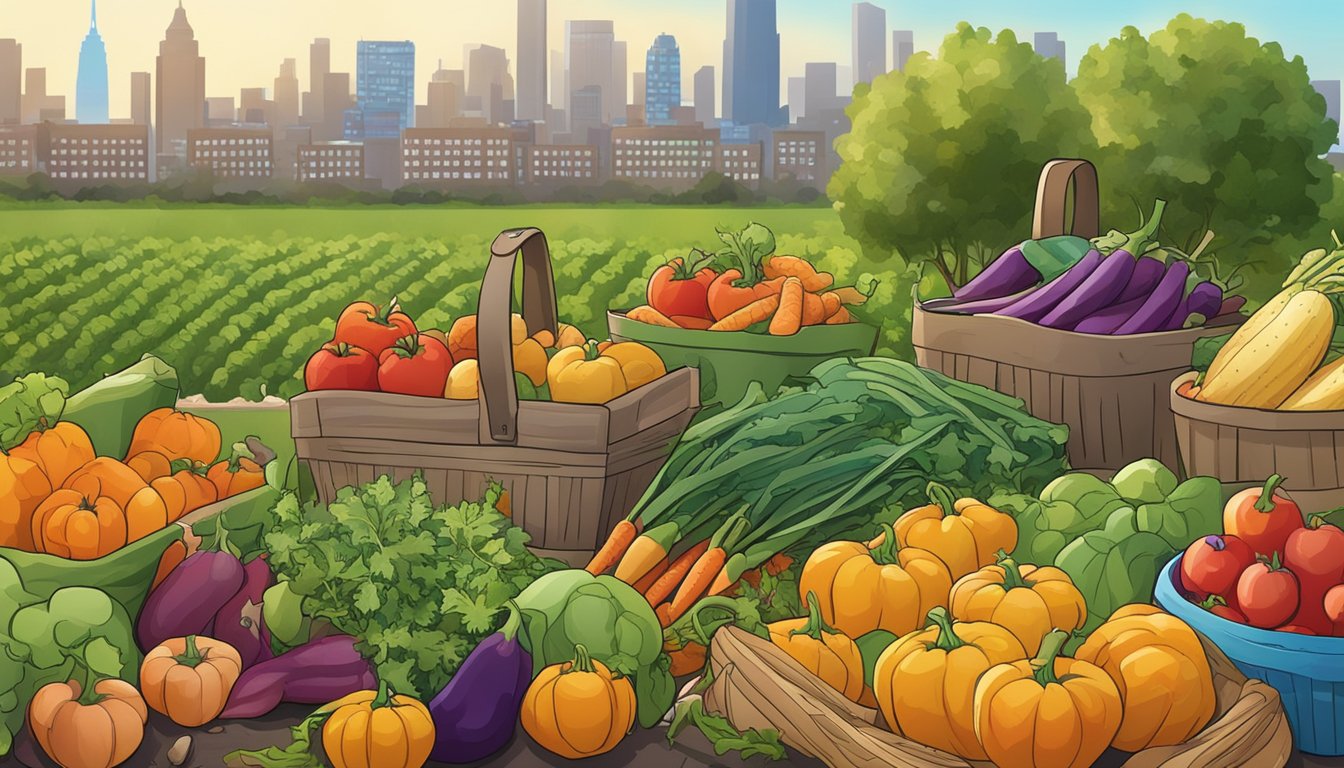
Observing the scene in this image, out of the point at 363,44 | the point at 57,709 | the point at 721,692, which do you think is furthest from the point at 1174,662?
the point at 363,44

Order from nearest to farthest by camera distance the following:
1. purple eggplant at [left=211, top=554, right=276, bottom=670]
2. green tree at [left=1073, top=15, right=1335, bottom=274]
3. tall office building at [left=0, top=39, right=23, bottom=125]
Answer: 1. purple eggplant at [left=211, top=554, right=276, bottom=670]
2. green tree at [left=1073, top=15, right=1335, bottom=274]
3. tall office building at [left=0, top=39, right=23, bottom=125]

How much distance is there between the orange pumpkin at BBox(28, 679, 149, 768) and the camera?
2.52m

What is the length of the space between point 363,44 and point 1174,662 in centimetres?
3331

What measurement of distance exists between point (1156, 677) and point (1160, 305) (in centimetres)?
170

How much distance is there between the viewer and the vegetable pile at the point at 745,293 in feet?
12.7

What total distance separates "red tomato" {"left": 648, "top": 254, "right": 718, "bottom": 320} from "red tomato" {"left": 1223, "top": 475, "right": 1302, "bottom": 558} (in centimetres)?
182

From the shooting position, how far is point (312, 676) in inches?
107

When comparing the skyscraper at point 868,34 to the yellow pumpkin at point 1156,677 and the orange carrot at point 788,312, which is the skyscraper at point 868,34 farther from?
the yellow pumpkin at point 1156,677

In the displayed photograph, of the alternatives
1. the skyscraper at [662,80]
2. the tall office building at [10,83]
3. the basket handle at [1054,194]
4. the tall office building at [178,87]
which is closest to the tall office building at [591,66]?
the skyscraper at [662,80]

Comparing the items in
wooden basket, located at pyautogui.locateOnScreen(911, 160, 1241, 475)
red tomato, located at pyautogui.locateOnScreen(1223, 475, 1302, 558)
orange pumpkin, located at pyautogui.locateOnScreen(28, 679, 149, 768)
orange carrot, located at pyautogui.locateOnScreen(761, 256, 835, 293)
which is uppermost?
orange carrot, located at pyautogui.locateOnScreen(761, 256, 835, 293)

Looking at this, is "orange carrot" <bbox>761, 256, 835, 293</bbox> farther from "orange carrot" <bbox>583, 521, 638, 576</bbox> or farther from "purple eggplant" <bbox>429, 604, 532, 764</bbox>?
"purple eggplant" <bbox>429, 604, 532, 764</bbox>

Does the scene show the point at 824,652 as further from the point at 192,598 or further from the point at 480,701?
the point at 192,598

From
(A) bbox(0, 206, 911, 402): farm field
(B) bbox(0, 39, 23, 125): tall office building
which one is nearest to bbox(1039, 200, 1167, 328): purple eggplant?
(A) bbox(0, 206, 911, 402): farm field

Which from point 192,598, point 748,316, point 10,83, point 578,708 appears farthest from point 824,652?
point 10,83
